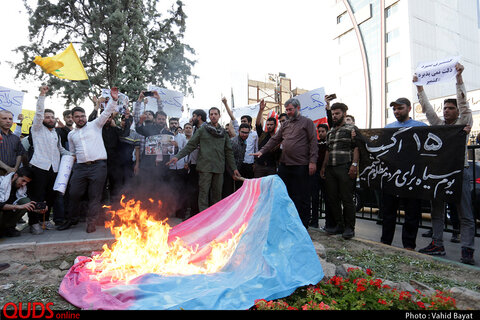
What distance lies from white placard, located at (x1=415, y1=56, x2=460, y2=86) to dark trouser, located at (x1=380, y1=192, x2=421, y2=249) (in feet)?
6.08

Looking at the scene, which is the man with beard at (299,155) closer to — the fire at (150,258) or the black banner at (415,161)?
the black banner at (415,161)

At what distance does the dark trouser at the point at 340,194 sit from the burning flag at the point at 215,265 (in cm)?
185

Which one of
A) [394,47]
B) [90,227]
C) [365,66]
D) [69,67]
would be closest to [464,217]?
[90,227]

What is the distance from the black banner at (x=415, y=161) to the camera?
419 centimetres

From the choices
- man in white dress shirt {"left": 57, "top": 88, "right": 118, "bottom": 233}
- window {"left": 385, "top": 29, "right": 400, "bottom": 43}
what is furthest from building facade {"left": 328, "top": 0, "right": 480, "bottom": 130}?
man in white dress shirt {"left": 57, "top": 88, "right": 118, "bottom": 233}

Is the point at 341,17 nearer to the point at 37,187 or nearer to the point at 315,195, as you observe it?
the point at 315,195

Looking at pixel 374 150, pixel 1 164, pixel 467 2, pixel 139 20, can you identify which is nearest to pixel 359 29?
pixel 467 2

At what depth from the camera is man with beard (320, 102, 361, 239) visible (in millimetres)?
5164

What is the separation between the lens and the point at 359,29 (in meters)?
34.7

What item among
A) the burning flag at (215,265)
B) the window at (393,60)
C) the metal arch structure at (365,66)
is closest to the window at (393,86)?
the window at (393,60)

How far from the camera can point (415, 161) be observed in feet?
15.0

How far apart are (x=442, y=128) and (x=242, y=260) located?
3.40m

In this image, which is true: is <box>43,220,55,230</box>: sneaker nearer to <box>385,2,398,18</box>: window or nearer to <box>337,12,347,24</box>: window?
<box>385,2,398,18</box>: window

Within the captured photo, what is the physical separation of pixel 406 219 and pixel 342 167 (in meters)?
1.24
